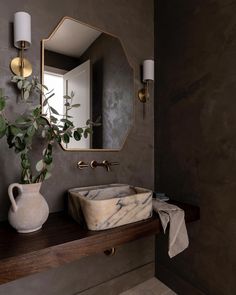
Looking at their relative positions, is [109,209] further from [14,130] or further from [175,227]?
[14,130]

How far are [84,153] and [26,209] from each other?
60cm

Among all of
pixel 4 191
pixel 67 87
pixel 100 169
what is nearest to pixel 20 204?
pixel 4 191

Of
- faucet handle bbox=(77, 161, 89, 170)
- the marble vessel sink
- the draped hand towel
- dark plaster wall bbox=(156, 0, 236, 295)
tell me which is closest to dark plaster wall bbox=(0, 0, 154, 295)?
faucet handle bbox=(77, 161, 89, 170)

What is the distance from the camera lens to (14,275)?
0.82 m

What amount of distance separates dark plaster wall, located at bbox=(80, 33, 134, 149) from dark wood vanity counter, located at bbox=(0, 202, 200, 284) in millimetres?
651

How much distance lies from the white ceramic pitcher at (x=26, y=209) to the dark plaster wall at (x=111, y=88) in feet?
2.06

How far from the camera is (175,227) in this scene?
128 centimetres

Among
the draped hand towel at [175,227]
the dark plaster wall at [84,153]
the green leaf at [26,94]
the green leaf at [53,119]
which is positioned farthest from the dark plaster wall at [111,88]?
the draped hand towel at [175,227]

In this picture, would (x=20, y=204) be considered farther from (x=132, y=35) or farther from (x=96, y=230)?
(x=132, y=35)

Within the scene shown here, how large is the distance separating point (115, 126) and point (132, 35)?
77 cm

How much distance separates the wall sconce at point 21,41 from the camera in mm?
1155

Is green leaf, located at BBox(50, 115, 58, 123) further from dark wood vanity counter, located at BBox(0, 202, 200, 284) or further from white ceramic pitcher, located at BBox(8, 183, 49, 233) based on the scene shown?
dark wood vanity counter, located at BBox(0, 202, 200, 284)

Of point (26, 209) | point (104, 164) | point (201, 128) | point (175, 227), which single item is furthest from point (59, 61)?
point (175, 227)

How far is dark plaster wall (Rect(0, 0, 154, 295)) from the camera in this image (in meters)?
1.23
